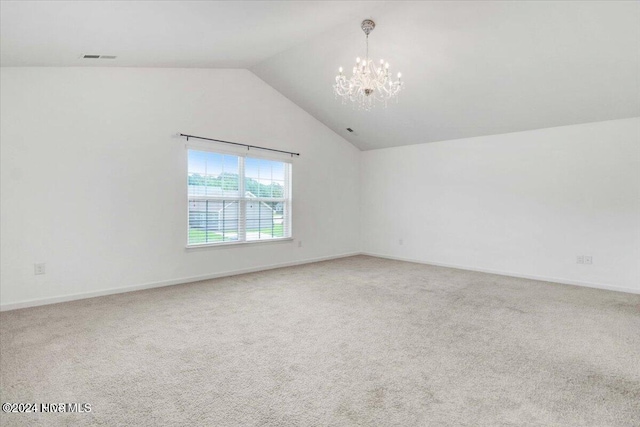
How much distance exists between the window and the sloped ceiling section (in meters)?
1.57

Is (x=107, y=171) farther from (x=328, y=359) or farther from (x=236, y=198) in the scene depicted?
(x=328, y=359)

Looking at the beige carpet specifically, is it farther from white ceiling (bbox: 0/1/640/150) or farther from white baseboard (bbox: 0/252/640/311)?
white ceiling (bbox: 0/1/640/150)

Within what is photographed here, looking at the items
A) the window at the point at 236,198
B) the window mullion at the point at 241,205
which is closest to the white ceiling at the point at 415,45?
the window at the point at 236,198

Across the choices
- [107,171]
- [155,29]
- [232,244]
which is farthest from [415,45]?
[107,171]

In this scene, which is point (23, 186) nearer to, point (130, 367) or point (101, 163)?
point (101, 163)

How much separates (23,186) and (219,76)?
2.92 meters

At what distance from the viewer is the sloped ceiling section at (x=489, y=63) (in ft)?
10.6

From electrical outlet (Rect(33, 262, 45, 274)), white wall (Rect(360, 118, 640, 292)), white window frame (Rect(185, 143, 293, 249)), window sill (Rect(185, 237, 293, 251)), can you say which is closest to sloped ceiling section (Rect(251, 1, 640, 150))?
white wall (Rect(360, 118, 640, 292))

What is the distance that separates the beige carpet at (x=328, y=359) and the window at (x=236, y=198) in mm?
1228

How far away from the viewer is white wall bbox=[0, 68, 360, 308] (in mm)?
3436

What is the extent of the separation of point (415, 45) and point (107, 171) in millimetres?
4172

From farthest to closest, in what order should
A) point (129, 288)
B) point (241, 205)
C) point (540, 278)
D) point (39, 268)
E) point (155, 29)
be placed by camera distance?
point (241, 205) < point (540, 278) < point (129, 288) < point (39, 268) < point (155, 29)

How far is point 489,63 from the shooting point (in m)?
3.97

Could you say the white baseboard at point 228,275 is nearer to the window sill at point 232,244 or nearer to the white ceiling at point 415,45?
the window sill at point 232,244
